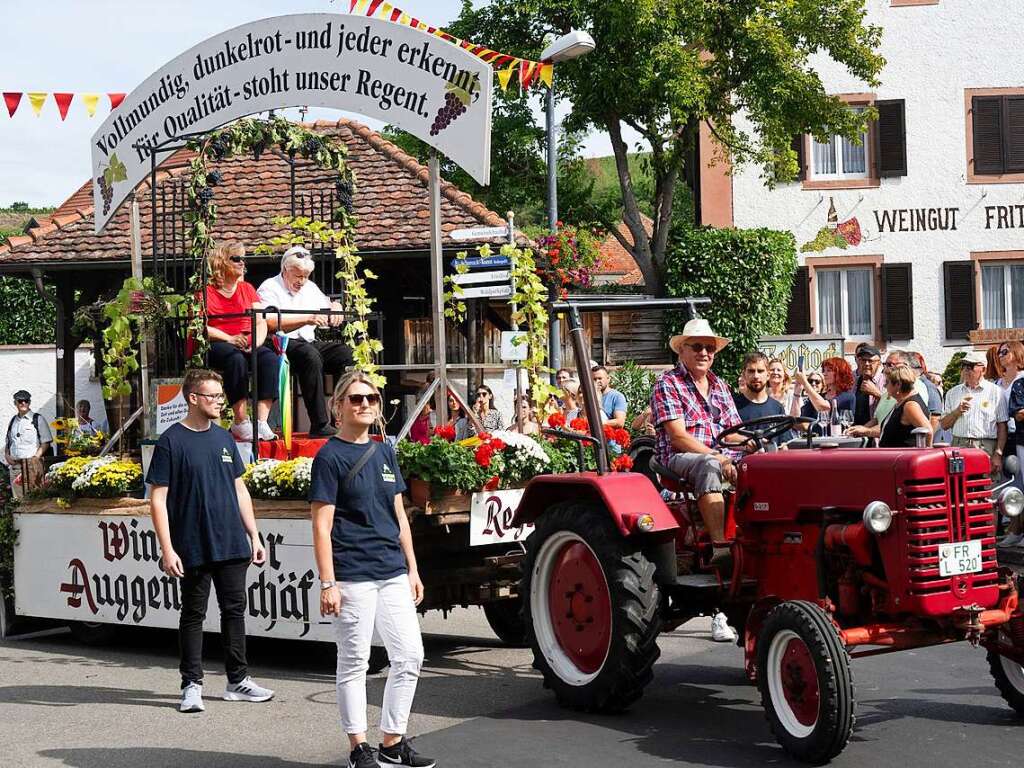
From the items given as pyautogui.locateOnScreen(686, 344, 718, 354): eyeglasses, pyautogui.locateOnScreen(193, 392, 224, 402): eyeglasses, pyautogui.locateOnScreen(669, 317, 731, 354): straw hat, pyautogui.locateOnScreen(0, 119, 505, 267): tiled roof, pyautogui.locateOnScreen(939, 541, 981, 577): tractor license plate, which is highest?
pyautogui.locateOnScreen(0, 119, 505, 267): tiled roof

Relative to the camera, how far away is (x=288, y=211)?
1953 cm

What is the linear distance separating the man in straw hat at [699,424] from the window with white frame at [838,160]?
68.2 ft

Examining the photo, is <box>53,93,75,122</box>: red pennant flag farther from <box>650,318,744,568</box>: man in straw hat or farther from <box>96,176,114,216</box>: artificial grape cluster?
<box>650,318,744,568</box>: man in straw hat

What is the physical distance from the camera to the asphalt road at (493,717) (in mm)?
6410

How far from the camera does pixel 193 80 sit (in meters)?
11.3

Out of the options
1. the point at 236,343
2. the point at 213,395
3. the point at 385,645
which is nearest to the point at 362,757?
the point at 385,645

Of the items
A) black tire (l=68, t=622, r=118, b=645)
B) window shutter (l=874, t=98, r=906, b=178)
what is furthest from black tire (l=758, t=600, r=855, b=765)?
window shutter (l=874, t=98, r=906, b=178)

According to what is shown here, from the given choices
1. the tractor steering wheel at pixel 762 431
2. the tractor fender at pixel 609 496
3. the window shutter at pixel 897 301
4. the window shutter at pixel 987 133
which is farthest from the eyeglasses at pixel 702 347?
the window shutter at pixel 987 133

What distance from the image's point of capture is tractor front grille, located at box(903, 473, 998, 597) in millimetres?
6145

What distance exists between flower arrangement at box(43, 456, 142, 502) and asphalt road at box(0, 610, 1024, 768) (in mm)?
1171

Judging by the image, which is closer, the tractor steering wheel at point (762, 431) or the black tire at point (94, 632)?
the tractor steering wheel at point (762, 431)

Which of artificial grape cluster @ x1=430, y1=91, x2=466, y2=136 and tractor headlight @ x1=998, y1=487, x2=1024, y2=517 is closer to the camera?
tractor headlight @ x1=998, y1=487, x2=1024, y2=517

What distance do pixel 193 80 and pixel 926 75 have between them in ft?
63.4

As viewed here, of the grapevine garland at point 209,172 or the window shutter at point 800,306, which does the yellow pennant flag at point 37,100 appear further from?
the window shutter at point 800,306
